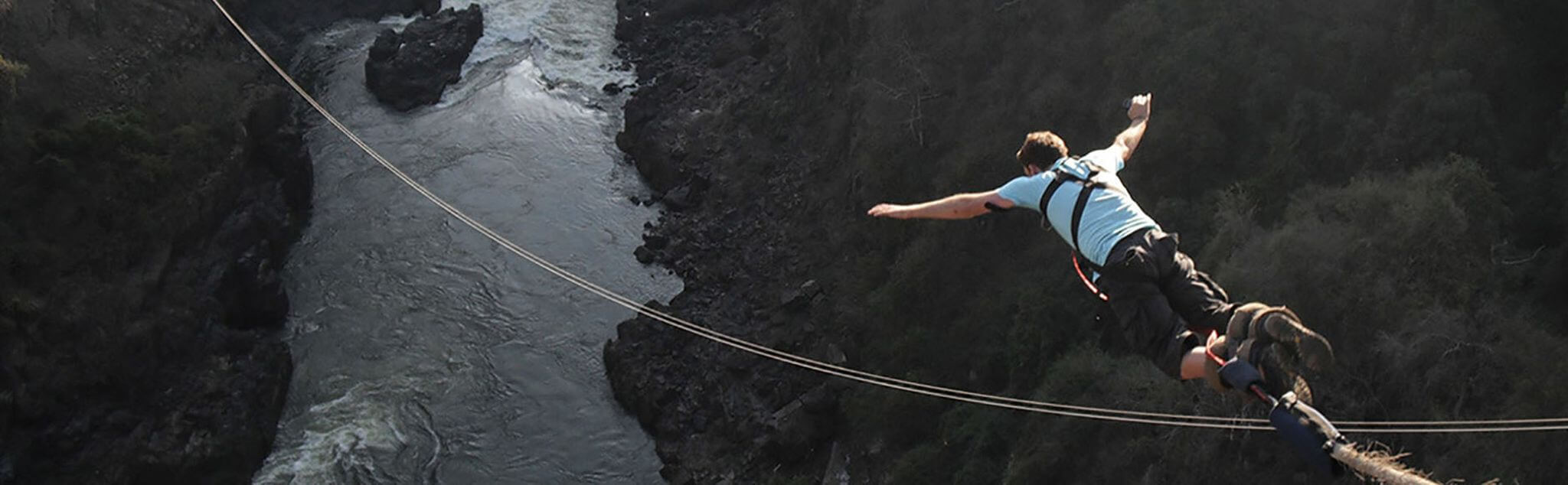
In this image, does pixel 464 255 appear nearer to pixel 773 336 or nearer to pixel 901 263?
pixel 773 336

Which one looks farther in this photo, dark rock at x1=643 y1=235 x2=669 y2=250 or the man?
dark rock at x1=643 y1=235 x2=669 y2=250

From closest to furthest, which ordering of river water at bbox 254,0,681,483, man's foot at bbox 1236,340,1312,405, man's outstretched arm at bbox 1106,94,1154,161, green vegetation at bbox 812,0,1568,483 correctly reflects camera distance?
man's foot at bbox 1236,340,1312,405, man's outstretched arm at bbox 1106,94,1154,161, green vegetation at bbox 812,0,1568,483, river water at bbox 254,0,681,483

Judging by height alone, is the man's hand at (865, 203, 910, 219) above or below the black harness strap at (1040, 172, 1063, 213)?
above

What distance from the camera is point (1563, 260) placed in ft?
44.1

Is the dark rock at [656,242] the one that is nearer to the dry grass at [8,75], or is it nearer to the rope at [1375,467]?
the dry grass at [8,75]

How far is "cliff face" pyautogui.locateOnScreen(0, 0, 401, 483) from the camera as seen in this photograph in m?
19.0

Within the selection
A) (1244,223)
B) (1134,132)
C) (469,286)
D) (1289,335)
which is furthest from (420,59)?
(1289,335)

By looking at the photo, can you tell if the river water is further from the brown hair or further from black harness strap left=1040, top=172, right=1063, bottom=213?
black harness strap left=1040, top=172, right=1063, bottom=213

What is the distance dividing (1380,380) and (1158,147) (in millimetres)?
5542

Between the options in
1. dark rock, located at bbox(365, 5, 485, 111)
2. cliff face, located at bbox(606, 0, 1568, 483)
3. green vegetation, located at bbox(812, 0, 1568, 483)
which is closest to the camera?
green vegetation, located at bbox(812, 0, 1568, 483)

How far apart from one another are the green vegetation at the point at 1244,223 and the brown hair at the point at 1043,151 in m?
6.87

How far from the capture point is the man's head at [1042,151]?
7680 millimetres

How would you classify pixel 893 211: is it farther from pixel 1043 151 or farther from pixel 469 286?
pixel 469 286

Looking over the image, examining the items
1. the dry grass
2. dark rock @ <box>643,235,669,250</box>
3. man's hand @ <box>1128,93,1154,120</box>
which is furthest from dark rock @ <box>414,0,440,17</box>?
man's hand @ <box>1128,93,1154,120</box>
